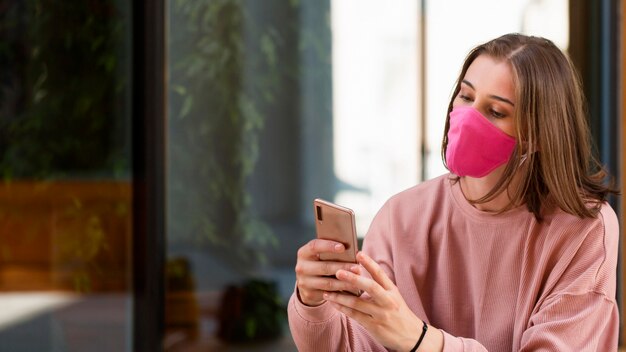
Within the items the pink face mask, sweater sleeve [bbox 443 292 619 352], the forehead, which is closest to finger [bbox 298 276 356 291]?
sweater sleeve [bbox 443 292 619 352]

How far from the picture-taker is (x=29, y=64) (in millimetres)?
3590

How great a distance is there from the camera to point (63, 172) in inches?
143

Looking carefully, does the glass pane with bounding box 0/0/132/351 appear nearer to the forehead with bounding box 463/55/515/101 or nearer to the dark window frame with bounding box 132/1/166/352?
the dark window frame with bounding box 132/1/166/352

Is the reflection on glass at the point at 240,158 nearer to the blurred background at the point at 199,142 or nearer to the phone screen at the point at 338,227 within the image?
the blurred background at the point at 199,142

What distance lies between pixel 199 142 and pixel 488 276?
2212 mm

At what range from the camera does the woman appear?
156cm

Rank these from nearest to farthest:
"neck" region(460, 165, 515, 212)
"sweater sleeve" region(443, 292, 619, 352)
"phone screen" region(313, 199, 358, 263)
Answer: "phone screen" region(313, 199, 358, 263)
"sweater sleeve" region(443, 292, 619, 352)
"neck" region(460, 165, 515, 212)

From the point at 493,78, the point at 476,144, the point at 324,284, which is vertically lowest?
the point at 324,284

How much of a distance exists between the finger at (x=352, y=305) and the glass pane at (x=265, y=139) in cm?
225

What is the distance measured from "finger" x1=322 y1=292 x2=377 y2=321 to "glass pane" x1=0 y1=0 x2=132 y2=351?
89.7 inches

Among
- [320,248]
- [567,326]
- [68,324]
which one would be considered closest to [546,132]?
[567,326]

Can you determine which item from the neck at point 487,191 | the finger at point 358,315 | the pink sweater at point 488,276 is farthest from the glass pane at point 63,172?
the finger at point 358,315

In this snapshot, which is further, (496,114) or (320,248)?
(496,114)

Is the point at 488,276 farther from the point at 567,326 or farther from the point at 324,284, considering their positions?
the point at 324,284
